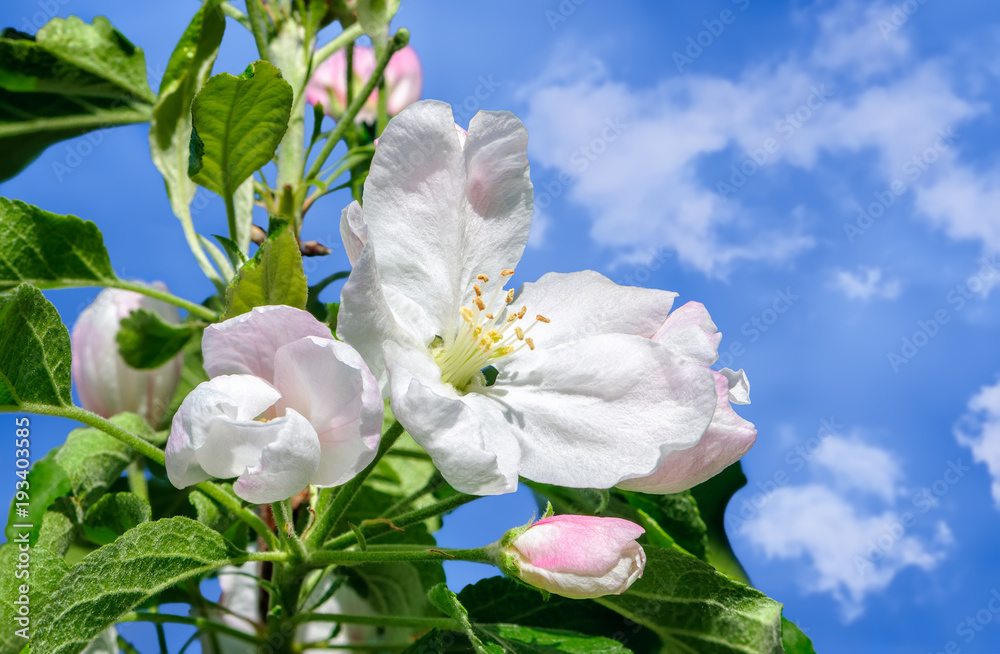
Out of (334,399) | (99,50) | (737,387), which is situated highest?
(99,50)

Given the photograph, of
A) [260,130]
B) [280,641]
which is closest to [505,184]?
[260,130]

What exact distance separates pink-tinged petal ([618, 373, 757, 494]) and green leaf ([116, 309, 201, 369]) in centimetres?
77

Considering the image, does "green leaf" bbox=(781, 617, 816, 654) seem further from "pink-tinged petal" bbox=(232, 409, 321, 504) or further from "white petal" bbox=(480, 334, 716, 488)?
"pink-tinged petal" bbox=(232, 409, 321, 504)

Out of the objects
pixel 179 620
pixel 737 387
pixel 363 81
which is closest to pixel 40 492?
pixel 179 620

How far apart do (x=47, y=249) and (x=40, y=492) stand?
12.0 inches

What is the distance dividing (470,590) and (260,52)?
2.73ft

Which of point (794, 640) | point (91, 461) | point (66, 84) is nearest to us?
point (794, 640)

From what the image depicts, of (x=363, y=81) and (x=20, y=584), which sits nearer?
(x=20, y=584)

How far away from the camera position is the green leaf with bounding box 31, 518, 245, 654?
2.22 feet

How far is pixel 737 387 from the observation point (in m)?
0.82

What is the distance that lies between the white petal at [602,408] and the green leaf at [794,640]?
38 centimetres

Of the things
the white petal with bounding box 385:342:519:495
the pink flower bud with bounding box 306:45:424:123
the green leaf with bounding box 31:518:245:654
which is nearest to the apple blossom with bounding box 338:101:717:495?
the white petal with bounding box 385:342:519:495

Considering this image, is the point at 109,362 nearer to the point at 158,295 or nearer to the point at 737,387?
the point at 158,295

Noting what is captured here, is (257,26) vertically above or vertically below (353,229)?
above
